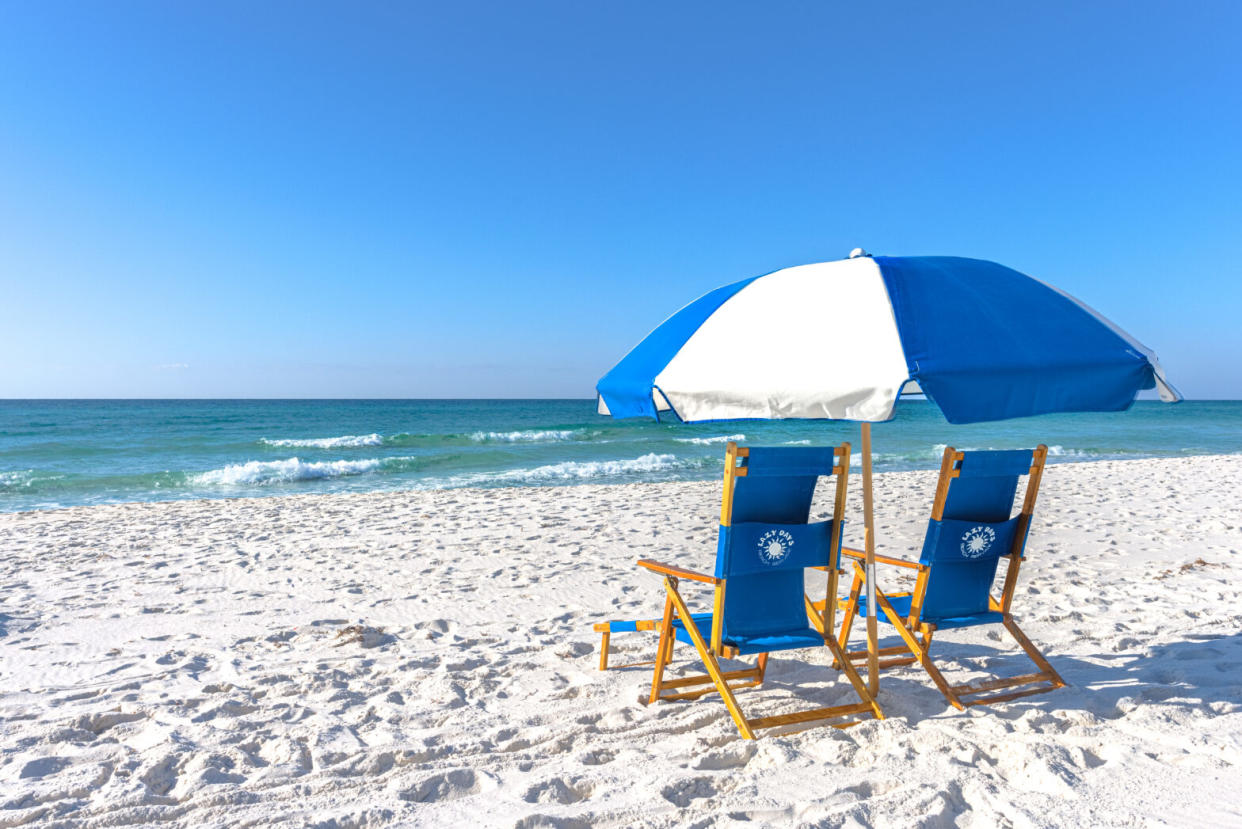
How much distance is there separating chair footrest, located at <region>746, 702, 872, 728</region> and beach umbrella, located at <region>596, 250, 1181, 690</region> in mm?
161

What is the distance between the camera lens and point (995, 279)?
2.88m

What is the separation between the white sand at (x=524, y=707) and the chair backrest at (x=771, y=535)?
495 millimetres

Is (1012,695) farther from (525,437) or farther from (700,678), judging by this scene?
(525,437)

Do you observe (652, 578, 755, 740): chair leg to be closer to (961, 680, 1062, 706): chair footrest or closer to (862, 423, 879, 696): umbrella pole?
(862, 423, 879, 696): umbrella pole

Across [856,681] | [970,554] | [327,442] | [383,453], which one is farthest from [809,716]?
[327,442]

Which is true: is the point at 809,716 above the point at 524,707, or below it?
above

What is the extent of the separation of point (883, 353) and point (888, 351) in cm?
2

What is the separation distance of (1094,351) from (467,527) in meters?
6.63

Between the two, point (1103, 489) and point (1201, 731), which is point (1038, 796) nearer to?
point (1201, 731)

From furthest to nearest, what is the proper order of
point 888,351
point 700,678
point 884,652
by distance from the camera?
point 884,652 < point 700,678 < point 888,351

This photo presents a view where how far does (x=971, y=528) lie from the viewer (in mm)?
3152

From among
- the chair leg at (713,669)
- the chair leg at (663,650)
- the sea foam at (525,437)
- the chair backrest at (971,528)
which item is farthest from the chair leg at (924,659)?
the sea foam at (525,437)

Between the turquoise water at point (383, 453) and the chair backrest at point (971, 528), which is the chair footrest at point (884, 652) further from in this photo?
the turquoise water at point (383, 453)

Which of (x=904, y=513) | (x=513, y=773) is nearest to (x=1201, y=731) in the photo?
(x=513, y=773)
